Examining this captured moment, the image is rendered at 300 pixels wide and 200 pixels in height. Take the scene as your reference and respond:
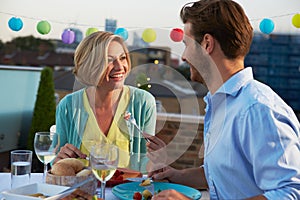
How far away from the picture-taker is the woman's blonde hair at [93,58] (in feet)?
5.98

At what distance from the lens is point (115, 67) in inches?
71.6

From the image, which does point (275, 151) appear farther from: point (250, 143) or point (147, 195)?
point (147, 195)

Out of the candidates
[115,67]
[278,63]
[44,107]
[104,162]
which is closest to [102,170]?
[104,162]

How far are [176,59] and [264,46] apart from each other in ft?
21.6

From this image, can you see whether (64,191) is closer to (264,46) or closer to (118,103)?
(118,103)

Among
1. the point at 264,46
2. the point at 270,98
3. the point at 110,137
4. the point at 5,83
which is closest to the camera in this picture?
the point at 270,98

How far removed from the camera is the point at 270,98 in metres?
1.21

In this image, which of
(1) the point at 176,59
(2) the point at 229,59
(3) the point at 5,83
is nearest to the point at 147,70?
(1) the point at 176,59

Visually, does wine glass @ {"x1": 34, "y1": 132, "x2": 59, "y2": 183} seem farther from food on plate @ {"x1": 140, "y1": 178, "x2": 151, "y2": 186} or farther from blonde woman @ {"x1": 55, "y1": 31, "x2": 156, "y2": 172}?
food on plate @ {"x1": 140, "y1": 178, "x2": 151, "y2": 186}

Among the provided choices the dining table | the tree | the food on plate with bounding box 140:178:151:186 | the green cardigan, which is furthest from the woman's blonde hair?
the tree

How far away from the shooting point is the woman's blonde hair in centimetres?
182

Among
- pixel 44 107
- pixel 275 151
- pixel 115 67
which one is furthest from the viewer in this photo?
pixel 44 107

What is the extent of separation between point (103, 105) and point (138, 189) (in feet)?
1.84

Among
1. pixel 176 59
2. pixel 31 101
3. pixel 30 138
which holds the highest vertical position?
pixel 176 59
